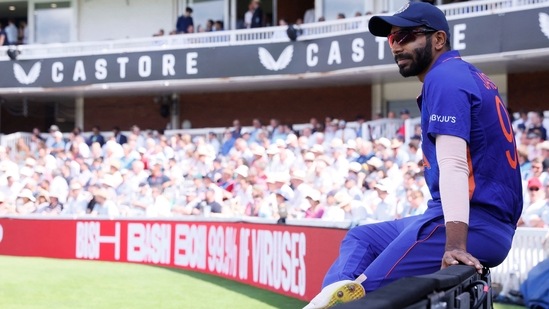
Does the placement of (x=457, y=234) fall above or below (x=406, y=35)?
below

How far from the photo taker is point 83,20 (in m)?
32.9

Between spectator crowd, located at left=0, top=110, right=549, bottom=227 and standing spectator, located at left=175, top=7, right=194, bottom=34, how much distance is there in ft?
14.7

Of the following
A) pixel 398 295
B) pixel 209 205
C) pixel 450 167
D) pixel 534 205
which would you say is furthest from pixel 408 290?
pixel 209 205

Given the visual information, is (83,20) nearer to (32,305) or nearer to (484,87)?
(32,305)

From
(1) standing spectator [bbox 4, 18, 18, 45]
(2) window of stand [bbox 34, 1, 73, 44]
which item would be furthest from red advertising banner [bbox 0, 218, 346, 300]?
(2) window of stand [bbox 34, 1, 73, 44]

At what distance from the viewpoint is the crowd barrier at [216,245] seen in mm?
10859

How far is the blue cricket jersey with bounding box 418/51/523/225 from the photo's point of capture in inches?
156

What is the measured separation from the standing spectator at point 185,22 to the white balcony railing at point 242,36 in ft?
4.29

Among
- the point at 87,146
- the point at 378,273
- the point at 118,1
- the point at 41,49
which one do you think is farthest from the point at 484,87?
the point at 118,1

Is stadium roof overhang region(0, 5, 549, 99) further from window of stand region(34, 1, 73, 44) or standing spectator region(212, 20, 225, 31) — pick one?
window of stand region(34, 1, 73, 44)

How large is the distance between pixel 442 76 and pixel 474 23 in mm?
17674

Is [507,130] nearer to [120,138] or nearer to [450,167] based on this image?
[450,167]

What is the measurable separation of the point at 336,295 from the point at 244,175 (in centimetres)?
1466

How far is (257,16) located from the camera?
89.2 feet
